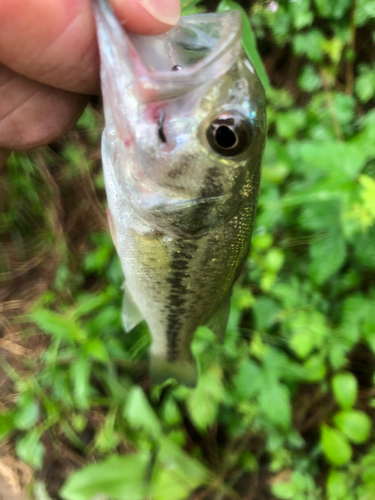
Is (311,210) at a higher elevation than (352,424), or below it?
higher

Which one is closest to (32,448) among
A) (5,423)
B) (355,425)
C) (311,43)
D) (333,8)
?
(5,423)

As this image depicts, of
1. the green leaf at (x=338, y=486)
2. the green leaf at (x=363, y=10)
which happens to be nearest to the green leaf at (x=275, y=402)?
the green leaf at (x=338, y=486)

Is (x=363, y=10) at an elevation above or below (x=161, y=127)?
below

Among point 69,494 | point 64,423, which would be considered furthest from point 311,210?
point 64,423

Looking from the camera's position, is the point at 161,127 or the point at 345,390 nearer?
the point at 161,127

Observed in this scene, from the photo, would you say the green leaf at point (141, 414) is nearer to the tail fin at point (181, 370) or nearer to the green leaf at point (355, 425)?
the tail fin at point (181, 370)

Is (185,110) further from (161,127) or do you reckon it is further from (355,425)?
(355,425)

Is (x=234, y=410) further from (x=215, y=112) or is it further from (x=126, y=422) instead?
(x=215, y=112)
